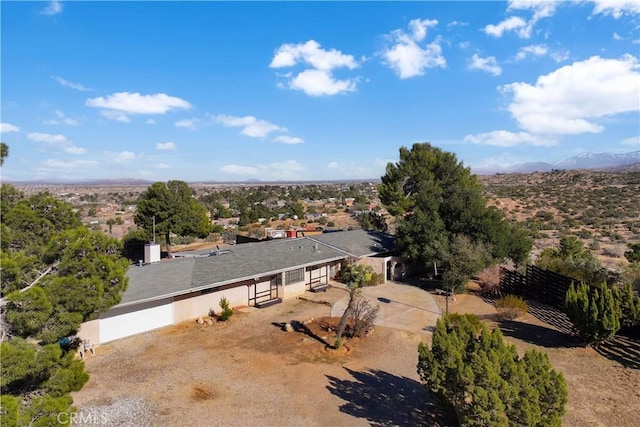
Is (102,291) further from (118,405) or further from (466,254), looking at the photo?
(466,254)

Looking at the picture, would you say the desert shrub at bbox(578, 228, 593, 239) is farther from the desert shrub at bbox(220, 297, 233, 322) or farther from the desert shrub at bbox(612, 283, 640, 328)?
the desert shrub at bbox(220, 297, 233, 322)

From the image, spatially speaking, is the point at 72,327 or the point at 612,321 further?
the point at 612,321

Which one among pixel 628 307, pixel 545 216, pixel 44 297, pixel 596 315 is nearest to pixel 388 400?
pixel 596 315

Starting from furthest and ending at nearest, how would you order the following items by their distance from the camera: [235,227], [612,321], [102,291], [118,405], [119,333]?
[235,227]
[119,333]
[612,321]
[118,405]
[102,291]

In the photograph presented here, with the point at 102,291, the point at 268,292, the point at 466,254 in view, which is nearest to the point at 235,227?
the point at 268,292

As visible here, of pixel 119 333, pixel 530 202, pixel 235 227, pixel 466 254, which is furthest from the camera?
pixel 530 202

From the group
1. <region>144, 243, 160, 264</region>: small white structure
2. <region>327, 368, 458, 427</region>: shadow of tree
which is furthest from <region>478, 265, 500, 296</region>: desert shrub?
<region>144, 243, 160, 264</region>: small white structure

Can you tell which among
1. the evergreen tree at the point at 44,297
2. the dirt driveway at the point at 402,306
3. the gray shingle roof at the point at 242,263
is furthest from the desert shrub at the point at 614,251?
the evergreen tree at the point at 44,297
